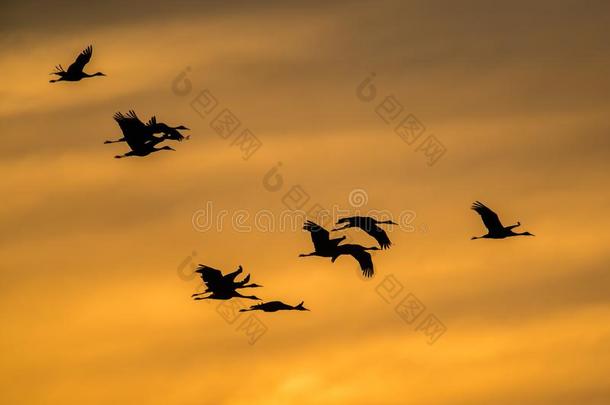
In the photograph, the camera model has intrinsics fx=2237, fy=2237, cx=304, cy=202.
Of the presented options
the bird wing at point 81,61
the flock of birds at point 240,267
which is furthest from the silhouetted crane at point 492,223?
the bird wing at point 81,61

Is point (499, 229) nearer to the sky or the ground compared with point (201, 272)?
nearer to the sky

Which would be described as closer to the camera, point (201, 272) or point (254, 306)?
point (201, 272)

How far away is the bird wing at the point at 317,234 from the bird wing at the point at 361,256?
1.05 m

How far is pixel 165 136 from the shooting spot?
273 feet

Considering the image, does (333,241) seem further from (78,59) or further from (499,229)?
(78,59)

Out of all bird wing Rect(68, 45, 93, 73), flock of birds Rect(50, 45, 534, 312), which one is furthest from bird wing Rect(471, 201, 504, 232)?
bird wing Rect(68, 45, 93, 73)

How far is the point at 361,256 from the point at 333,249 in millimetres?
2060

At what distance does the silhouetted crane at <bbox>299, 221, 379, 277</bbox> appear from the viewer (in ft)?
259

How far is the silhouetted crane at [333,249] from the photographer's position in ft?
259

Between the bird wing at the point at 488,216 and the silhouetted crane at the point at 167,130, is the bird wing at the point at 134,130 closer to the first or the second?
the silhouetted crane at the point at 167,130

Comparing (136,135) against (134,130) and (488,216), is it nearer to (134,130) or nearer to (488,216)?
(134,130)

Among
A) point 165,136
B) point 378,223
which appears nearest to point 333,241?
point 378,223

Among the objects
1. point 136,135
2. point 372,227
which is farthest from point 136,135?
point 372,227

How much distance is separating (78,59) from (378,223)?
12.4 metres
